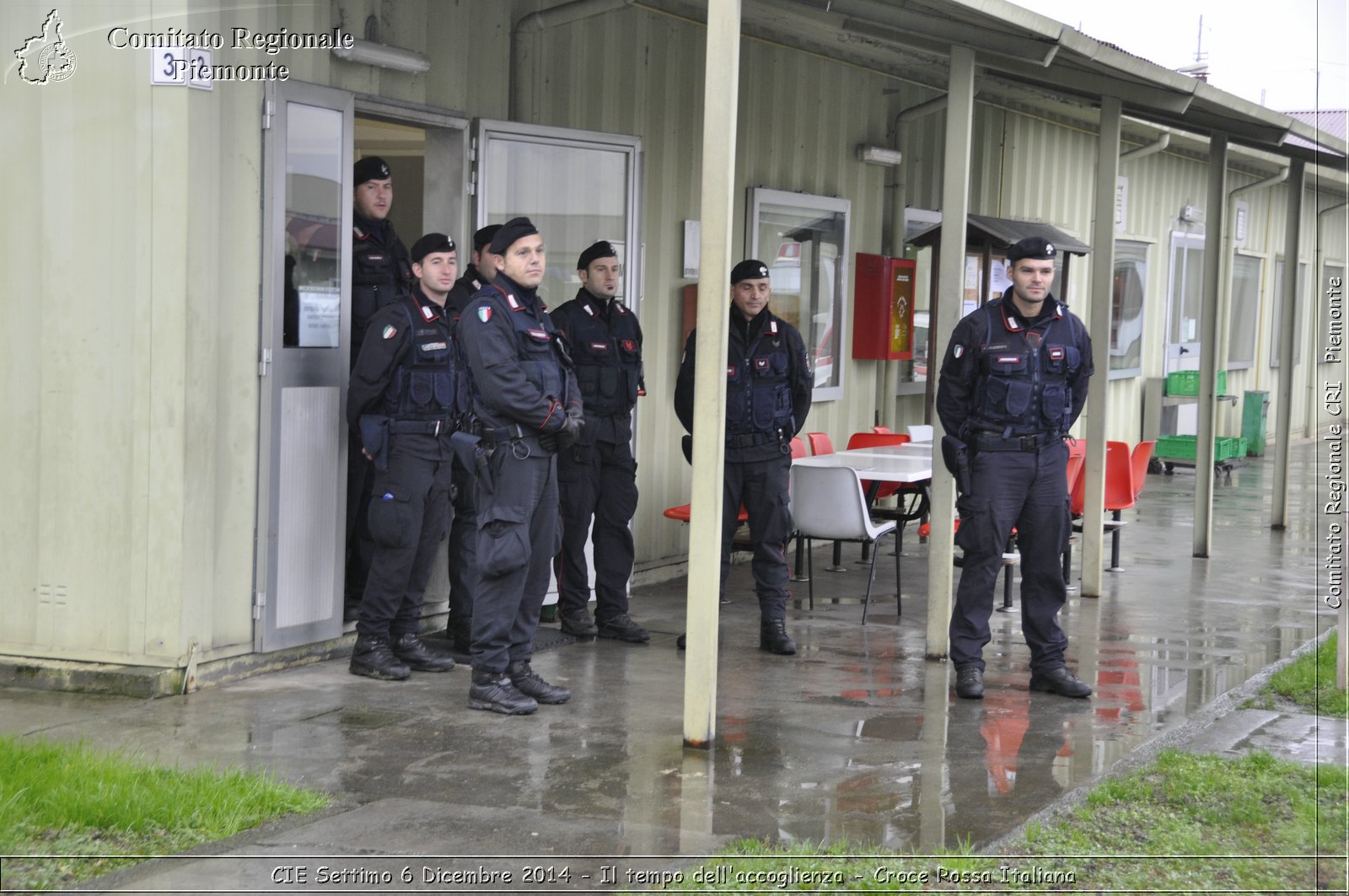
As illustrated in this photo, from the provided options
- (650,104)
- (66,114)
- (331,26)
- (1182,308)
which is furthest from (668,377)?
(1182,308)

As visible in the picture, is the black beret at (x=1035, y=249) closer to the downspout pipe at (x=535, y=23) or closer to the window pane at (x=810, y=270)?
the downspout pipe at (x=535, y=23)

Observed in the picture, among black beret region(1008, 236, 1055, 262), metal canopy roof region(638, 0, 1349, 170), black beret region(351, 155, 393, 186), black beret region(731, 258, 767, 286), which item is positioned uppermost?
metal canopy roof region(638, 0, 1349, 170)

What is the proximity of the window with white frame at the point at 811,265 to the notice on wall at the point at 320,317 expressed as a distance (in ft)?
13.9

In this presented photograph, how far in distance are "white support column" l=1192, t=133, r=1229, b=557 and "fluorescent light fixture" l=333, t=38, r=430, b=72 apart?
6751 mm

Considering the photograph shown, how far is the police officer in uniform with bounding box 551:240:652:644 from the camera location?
748 centimetres

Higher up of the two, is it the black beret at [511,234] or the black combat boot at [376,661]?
the black beret at [511,234]

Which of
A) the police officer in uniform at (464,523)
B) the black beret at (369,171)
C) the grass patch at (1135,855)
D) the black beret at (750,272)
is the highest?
the black beret at (369,171)

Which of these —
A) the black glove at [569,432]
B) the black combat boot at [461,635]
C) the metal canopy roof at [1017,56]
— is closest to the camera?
the black glove at [569,432]

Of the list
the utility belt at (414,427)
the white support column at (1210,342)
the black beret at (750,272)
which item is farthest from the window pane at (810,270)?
the utility belt at (414,427)

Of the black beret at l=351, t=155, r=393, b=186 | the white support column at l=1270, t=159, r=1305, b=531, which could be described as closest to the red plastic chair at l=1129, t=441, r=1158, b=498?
the white support column at l=1270, t=159, r=1305, b=531

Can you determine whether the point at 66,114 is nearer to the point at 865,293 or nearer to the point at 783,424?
the point at 783,424

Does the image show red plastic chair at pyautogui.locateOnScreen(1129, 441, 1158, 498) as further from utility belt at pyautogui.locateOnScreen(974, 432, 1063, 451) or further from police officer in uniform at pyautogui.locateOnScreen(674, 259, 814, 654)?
utility belt at pyautogui.locateOnScreen(974, 432, 1063, 451)

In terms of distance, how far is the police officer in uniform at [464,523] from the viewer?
708 cm

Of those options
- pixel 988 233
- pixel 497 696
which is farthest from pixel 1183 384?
pixel 497 696
